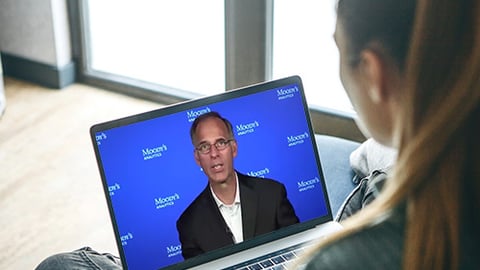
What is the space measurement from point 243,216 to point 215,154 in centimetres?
11

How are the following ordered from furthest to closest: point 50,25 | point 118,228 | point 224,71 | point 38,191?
point 50,25
point 224,71
point 38,191
point 118,228

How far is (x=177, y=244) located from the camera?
4.15ft

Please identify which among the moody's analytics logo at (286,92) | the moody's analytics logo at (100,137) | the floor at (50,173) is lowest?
the floor at (50,173)

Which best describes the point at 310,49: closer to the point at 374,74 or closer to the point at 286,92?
the point at 286,92

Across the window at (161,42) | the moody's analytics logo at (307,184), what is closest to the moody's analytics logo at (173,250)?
the moody's analytics logo at (307,184)

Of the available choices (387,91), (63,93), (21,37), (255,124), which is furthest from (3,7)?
(387,91)

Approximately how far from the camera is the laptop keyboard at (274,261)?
1252 mm

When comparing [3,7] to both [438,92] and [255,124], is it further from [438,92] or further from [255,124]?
[438,92]

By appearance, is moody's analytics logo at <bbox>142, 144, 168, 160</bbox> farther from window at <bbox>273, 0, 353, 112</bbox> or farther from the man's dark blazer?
window at <bbox>273, 0, 353, 112</bbox>

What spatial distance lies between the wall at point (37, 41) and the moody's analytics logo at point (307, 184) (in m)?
1.79

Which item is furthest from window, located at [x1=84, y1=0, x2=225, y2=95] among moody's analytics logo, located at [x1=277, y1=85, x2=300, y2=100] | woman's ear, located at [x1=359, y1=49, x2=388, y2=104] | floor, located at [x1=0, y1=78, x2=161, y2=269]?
woman's ear, located at [x1=359, y1=49, x2=388, y2=104]

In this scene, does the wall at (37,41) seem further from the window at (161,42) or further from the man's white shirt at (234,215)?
the man's white shirt at (234,215)

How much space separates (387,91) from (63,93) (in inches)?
91.1

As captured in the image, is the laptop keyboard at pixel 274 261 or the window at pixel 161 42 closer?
the laptop keyboard at pixel 274 261
